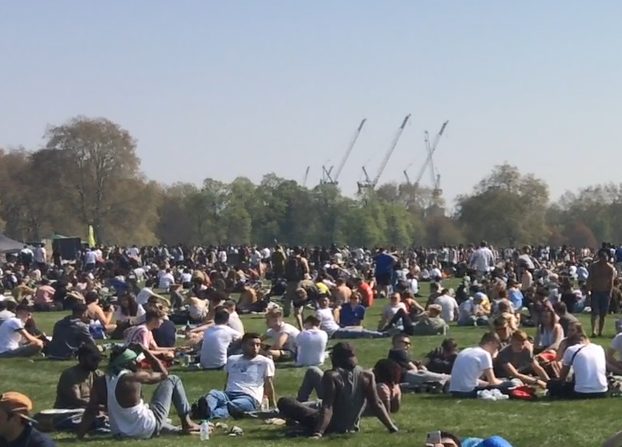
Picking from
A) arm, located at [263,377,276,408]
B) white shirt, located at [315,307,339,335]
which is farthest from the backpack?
arm, located at [263,377,276,408]

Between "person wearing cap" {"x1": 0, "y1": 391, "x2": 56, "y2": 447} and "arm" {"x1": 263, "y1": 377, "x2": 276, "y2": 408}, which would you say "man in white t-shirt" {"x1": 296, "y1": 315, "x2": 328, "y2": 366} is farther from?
"person wearing cap" {"x1": 0, "y1": 391, "x2": 56, "y2": 447}

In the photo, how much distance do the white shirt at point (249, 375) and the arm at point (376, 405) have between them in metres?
1.91

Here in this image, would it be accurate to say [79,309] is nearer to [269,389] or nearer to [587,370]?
[269,389]

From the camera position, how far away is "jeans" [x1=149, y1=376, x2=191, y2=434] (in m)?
12.4

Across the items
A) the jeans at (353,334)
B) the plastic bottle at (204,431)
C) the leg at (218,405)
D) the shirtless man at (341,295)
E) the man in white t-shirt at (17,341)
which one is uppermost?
the shirtless man at (341,295)

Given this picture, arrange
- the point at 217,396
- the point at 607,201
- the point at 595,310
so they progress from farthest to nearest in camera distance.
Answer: the point at 607,201
the point at 595,310
the point at 217,396

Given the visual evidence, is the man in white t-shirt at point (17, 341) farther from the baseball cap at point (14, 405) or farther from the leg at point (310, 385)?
the baseball cap at point (14, 405)

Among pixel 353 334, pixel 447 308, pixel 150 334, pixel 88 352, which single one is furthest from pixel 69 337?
pixel 447 308

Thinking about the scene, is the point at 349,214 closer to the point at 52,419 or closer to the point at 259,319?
the point at 259,319

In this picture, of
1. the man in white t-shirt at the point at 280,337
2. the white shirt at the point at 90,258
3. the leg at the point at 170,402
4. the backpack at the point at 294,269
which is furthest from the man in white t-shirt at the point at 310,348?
the white shirt at the point at 90,258

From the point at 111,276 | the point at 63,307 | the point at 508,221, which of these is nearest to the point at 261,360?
the point at 63,307

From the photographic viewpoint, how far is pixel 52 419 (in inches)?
506

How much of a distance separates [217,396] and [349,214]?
3706 inches

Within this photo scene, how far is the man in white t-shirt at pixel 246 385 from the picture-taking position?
13.6 m
